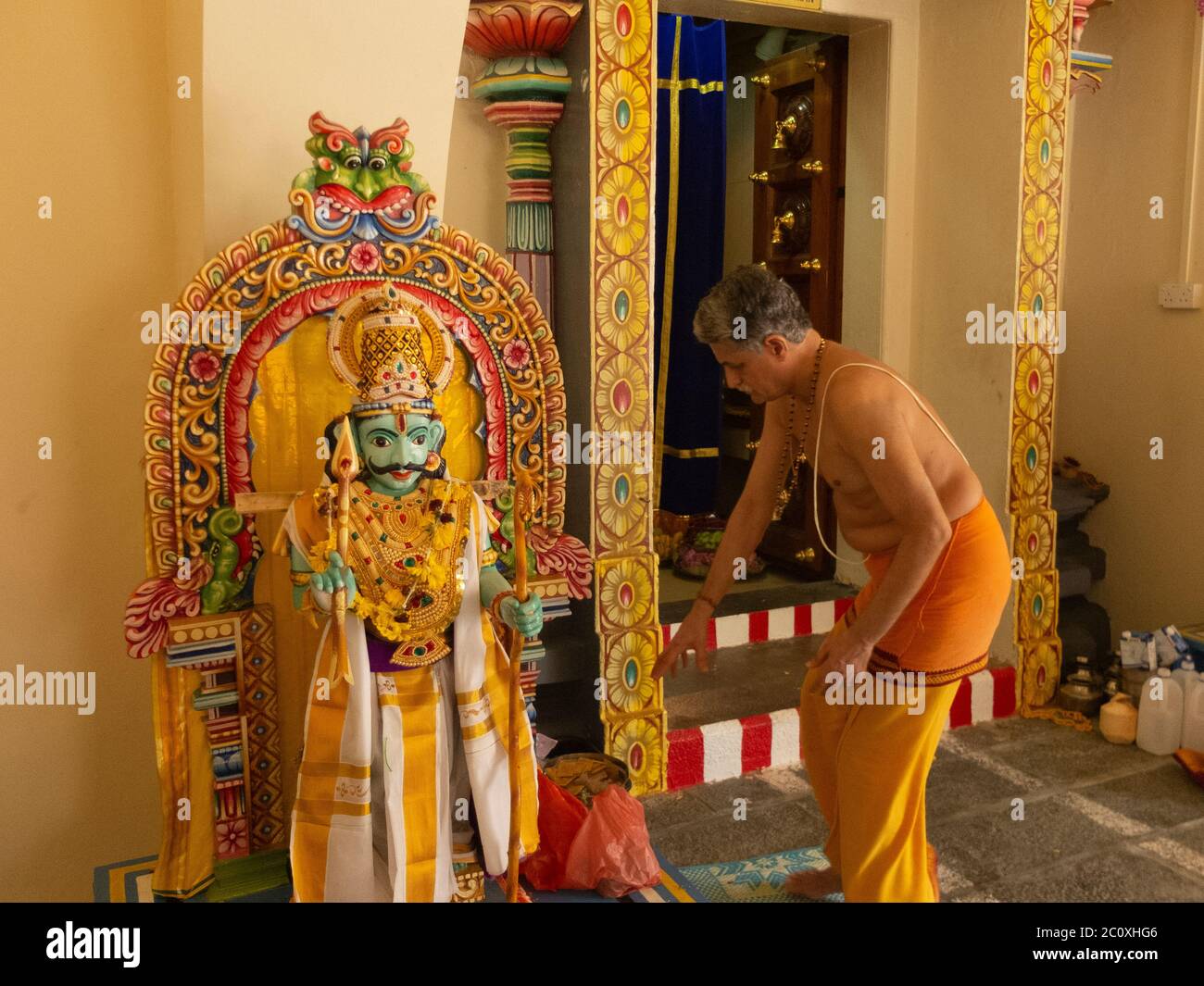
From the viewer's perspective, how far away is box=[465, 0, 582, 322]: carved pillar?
361 centimetres

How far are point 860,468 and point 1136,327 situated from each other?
10.3 ft

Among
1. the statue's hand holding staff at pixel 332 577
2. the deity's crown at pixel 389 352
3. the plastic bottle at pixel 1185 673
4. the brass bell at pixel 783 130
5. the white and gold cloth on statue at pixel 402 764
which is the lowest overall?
the plastic bottle at pixel 1185 673

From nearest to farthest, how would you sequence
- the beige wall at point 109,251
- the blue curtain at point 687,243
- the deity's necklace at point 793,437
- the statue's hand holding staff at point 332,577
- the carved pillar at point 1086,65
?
1. the statue's hand holding staff at point 332,577
2. the deity's necklace at point 793,437
3. the beige wall at point 109,251
4. the carved pillar at point 1086,65
5. the blue curtain at point 687,243

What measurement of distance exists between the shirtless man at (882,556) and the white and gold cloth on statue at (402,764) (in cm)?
85

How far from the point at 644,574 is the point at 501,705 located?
1.14 m

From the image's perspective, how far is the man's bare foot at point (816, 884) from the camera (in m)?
3.21

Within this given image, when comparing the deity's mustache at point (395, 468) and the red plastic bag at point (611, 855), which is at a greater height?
the deity's mustache at point (395, 468)

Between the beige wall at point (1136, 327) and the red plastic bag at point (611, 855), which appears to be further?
the beige wall at point (1136, 327)

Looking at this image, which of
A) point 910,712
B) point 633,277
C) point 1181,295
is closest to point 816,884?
point 910,712

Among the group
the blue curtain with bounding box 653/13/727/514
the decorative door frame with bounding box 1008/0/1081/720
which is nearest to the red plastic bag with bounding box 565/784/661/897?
the decorative door frame with bounding box 1008/0/1081/720

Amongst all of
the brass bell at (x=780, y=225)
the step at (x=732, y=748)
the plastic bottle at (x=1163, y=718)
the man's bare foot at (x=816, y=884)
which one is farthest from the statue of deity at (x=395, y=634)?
the brass bell at (x=780, y=225)

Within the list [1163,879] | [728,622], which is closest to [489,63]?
[728,622]

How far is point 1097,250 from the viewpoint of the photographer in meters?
5.40

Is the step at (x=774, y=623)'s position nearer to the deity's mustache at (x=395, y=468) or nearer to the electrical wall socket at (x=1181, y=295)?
the electrical wall socket at (x=1181, y=295)
